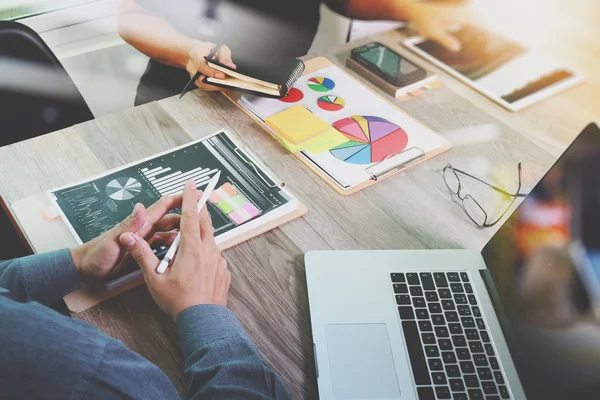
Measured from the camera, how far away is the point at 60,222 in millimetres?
891

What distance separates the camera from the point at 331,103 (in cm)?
117

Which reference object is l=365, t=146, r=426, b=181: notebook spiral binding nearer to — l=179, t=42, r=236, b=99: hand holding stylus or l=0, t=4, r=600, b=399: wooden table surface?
l=0, t=4, r=600, b=399: wooden table surface

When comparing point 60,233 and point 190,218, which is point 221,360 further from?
point 60,233

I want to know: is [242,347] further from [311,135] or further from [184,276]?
[311,135]

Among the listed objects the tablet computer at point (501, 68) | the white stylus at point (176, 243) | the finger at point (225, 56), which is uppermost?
the finger at point (225, 56)

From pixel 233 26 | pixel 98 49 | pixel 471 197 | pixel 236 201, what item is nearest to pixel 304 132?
pixel 236 201

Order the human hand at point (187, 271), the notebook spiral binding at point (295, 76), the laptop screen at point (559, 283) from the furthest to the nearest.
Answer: the notebook spiral binding at point (295, 76), the human hand at point (187, 271), the laptop screen at point (559, 283)

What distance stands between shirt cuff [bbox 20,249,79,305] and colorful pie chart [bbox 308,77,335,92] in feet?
2.19

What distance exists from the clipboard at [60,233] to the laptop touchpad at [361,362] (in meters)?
0.23

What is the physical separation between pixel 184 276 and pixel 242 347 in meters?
0.14

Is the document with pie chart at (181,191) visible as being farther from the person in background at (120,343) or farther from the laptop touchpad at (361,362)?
the laptop touchpad at (361,362)

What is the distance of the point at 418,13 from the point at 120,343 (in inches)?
54.3

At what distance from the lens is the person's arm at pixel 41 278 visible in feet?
2.55

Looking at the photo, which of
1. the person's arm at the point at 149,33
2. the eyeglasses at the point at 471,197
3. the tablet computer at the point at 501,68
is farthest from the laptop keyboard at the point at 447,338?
the person's arm at the point at 149,33
